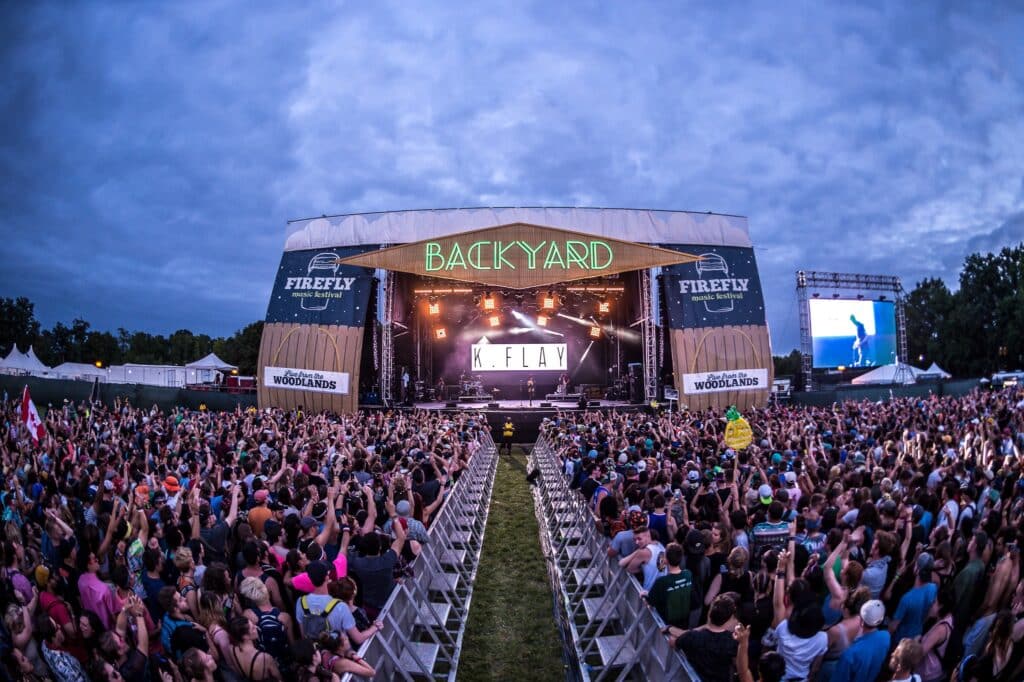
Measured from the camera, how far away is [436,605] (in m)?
6.60

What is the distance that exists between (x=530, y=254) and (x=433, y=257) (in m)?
3.61

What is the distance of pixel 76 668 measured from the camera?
149 inches

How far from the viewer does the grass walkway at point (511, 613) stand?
19.7 ft

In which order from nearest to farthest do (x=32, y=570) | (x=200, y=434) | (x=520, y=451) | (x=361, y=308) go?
(x=32, y=570) → (x=200, y=434) → (x=520, y=451) → (x=361, y=308)

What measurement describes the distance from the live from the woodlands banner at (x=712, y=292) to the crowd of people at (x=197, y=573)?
18.3m

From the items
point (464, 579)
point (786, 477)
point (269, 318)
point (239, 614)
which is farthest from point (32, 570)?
point (269, 318)

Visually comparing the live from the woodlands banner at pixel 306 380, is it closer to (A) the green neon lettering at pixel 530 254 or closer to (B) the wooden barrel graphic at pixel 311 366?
(B) the wooden barrel graphic at pixel 311 366

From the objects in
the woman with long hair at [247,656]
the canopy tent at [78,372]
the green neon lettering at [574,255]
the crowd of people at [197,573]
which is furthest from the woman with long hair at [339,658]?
the canopy tent at [78,372]

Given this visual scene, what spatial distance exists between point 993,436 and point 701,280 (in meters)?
15.3

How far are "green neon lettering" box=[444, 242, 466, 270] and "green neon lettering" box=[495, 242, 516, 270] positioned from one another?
4.03ft

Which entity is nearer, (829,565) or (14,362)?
(829,565)

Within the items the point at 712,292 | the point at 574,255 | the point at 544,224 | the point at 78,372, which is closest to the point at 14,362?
the point at 78,372

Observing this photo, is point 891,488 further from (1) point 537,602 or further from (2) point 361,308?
(2) point 361,308

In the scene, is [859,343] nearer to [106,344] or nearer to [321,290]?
[321,290]
